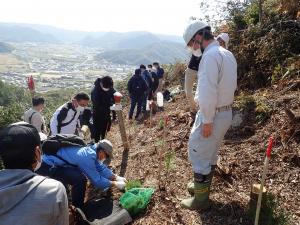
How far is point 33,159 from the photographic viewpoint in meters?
2.16

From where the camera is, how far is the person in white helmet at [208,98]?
3.73 metres

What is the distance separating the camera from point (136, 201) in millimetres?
4504

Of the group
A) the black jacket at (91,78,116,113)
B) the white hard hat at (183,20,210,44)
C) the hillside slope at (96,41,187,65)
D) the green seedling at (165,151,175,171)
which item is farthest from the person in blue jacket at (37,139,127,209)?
the hillside slope at (96,41,187,65)

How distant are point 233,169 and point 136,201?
54.8 inches

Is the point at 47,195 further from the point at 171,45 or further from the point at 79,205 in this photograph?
the point at 171,45

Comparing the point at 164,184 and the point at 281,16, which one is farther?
the point at 281,16

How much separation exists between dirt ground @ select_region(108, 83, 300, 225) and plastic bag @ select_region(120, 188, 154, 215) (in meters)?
0.09

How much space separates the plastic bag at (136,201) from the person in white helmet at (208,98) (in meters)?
0.71

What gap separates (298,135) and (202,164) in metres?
1.84

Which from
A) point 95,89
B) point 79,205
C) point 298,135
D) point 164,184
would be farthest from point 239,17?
point 79,205

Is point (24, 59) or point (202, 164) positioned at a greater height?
point (202, 164)

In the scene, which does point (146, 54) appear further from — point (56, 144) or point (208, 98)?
point (208, 98)

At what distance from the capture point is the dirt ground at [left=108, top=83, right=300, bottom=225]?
4.16 meters

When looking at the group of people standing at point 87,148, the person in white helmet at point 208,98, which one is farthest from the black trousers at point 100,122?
the person in white helmet at point 208,98
